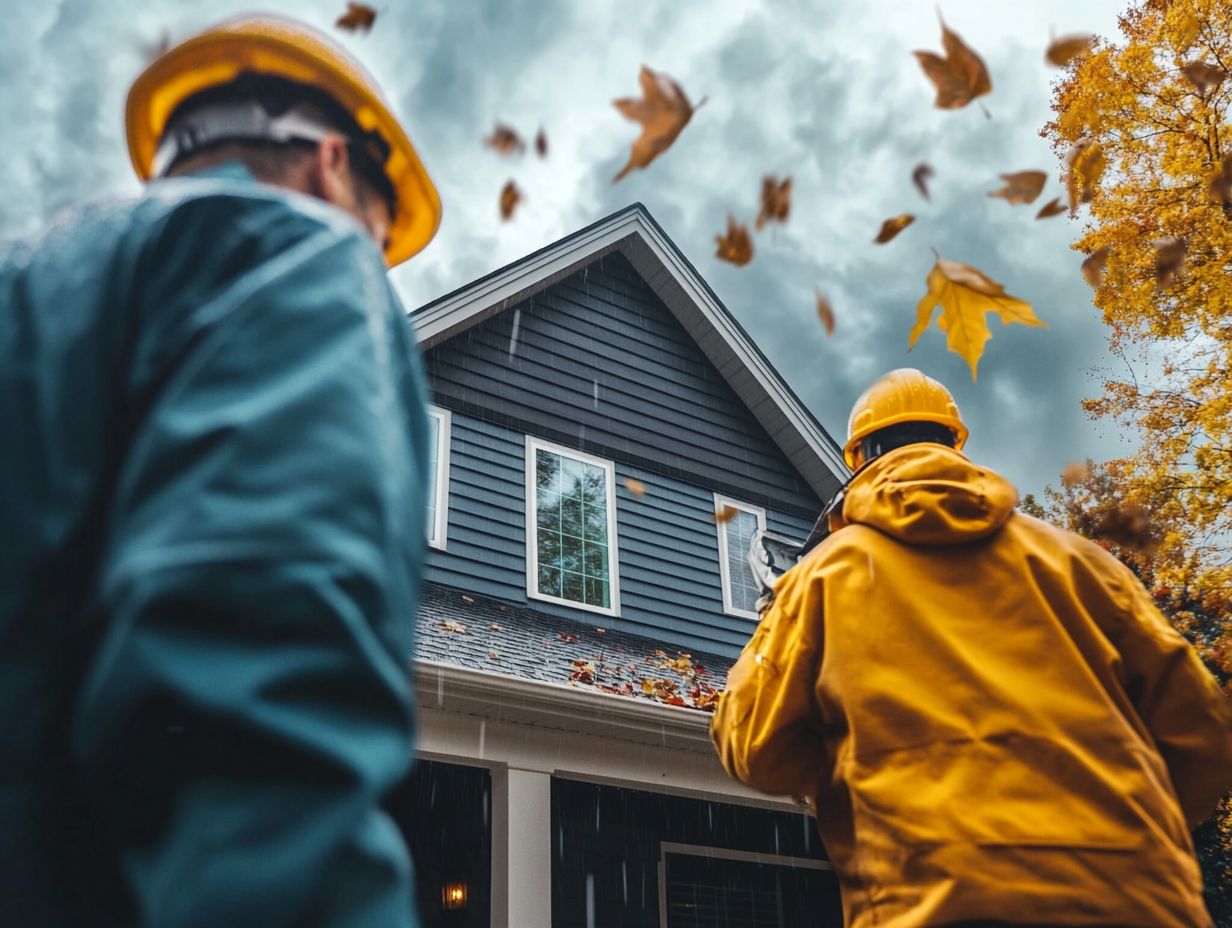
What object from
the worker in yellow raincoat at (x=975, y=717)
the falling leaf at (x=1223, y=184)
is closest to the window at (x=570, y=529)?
the worker in yellow raincoat at (x=975, y=717)

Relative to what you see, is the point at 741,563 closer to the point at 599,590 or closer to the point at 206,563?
the point at 599,590

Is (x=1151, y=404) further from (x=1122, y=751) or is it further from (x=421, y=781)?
(x=1122, y=751)

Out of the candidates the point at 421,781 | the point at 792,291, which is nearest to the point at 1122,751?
the point at 421,781

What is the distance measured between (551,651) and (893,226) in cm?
534

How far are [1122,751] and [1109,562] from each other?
1.79 feet

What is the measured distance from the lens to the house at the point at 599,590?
19.6 feet

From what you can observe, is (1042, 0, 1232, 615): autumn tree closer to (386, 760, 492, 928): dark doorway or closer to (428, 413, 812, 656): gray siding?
(428, 413, 812, 656): gray siding

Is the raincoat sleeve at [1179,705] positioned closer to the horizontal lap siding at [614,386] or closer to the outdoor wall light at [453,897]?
the outdoor wall light at [453,897]

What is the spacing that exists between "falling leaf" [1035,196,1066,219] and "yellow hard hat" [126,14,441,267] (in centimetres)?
189

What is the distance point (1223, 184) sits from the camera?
37.0 feet

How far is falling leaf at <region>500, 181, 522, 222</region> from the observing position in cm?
238

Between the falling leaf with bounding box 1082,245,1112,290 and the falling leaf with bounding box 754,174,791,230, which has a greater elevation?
the falling leaf with bounding box 1082,245,1112,290

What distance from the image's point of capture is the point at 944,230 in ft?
164

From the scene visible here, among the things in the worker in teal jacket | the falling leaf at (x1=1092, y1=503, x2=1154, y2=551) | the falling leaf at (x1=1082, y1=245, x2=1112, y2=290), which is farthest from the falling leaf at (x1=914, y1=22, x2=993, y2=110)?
the falling leaf at (x1=1092, y1=503, x2=1154, y2=551)
